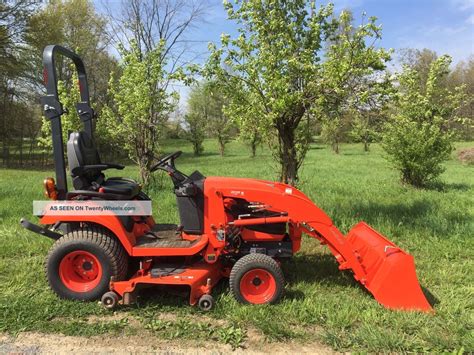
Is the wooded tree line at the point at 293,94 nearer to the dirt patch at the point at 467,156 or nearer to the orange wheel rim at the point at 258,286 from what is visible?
the orange wheel rim at the point at 258,286

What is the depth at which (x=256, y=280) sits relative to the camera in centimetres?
418

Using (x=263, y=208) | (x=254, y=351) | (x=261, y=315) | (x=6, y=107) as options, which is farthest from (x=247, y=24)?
(x=6, y=107)

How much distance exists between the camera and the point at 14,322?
12.4 feet

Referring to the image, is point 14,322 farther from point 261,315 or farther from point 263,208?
point 263,208

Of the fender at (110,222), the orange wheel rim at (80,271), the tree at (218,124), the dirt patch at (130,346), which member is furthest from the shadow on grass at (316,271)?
the tree at (218,124)

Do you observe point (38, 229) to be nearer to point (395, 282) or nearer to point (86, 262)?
point (86, 262)

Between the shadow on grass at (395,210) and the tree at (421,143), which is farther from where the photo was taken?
the tree at (421,143)

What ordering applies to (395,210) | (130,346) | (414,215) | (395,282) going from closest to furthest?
(130,346) < (395,282) < (414,215) < (395,210)

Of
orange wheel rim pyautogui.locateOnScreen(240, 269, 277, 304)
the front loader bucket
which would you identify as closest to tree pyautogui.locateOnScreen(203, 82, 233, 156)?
orange wheel rim pyautogui.locateOnScreen(240, 269, 277, 304)

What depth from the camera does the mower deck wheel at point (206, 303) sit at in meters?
3.96

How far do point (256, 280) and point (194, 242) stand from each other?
0.72 m

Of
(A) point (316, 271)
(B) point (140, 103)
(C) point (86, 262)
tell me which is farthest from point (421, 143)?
(C) point (86, 262)

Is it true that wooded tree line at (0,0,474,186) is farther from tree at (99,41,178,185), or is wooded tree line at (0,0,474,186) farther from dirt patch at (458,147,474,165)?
dirt patch at (458,147,474,165)

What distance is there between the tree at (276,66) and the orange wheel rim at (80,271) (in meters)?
3.05
